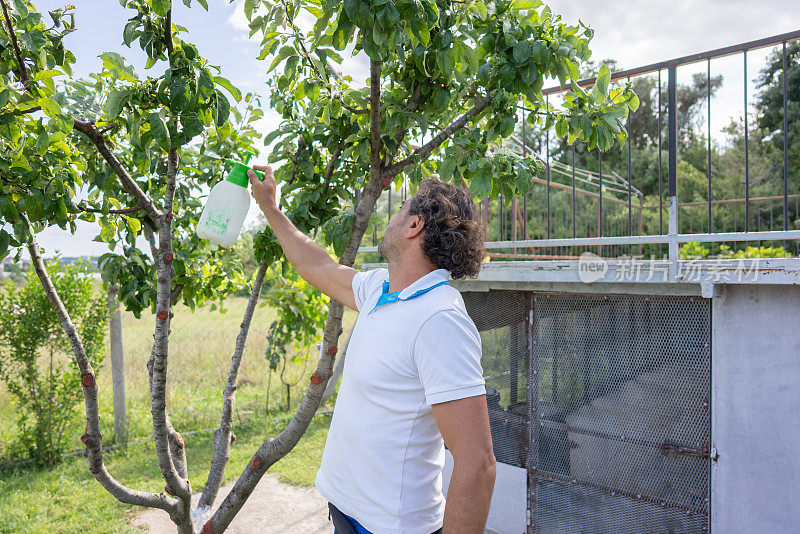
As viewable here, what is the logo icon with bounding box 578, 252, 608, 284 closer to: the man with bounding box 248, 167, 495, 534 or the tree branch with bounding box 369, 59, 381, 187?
the tree branch with bounding box 369, 59, 381, 187

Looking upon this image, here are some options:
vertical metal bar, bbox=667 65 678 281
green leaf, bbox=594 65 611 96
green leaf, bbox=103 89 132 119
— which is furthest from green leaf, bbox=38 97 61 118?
vertical metal bar, bbox=667 65 678 281

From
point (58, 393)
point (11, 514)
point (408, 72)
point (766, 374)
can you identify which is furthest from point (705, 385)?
point (58, 393)

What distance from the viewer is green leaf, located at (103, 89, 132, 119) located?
2002mm

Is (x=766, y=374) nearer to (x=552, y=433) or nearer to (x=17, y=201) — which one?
(x=552, y=433)

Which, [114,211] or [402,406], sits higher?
[114,211]

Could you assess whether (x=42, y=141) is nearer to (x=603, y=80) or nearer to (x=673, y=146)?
(x=603, y=80)

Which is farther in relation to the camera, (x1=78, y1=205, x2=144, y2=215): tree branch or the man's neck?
(x1=78, y1=205, x2=144, y2=215): tree branch

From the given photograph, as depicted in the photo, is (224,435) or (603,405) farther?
(603,405)

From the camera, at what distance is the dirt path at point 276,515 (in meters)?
5.05

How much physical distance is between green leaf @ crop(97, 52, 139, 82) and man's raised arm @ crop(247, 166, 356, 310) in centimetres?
56

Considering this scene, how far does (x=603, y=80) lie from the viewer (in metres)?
2.55

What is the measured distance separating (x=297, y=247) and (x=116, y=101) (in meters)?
0.86

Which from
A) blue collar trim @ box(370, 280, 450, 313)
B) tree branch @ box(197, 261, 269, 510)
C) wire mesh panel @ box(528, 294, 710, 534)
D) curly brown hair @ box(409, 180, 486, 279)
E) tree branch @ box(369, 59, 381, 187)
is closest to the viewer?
blue collar trim @ box(370, 280, 450, 313)

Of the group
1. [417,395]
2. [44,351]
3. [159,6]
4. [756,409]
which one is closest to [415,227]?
[417,395]
